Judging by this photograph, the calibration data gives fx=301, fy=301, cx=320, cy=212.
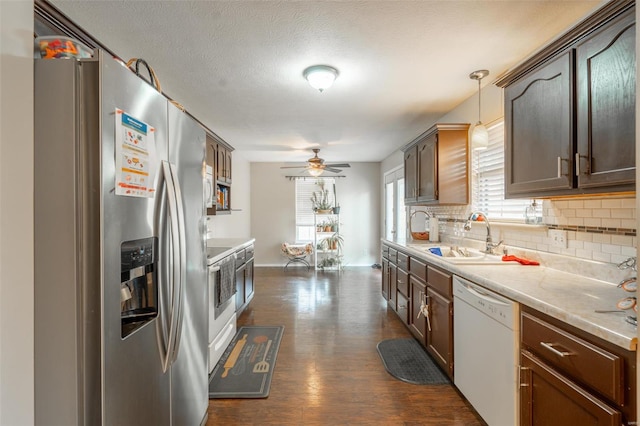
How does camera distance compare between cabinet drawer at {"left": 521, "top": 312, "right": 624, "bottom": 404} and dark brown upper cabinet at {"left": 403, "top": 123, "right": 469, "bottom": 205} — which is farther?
dark brown upper cabinet at {"left": 403, "top": 123, "right": 469, "bottom": 205}

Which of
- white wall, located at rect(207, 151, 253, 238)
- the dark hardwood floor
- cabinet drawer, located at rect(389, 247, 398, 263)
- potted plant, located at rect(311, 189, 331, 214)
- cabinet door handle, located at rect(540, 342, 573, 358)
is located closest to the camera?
cabinet door handle, located at rect(540, 342, 573, 358)

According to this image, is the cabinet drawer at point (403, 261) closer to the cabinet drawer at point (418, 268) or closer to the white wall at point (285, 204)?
the cabinet drawer at point (418, 268)

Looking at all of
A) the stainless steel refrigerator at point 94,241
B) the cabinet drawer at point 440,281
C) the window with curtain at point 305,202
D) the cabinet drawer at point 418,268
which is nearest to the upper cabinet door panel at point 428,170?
the cabinet drawer at point 418,268

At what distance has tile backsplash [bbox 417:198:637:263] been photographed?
1598 millimetres

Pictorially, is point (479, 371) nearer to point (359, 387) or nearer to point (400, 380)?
point (400, 380)

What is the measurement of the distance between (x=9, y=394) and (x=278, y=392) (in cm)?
167

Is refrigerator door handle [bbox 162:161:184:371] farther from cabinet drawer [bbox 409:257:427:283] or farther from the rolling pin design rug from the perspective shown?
cabinet drawer [bbox 409:257:427:283]

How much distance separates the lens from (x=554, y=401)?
129cm

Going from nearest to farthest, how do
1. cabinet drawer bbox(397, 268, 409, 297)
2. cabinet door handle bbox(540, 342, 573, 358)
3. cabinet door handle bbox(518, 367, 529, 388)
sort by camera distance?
cabinet door handle bbox(540, 342, 573, 358) < cabinet door handle bbox(518, 367, 529, 388) < cabinet drawer bbox(397, 268, 409, 297)

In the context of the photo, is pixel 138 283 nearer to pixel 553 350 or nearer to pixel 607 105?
pixel 553 350

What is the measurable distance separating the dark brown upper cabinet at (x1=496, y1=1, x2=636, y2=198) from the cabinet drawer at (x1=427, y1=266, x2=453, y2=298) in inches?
29.4

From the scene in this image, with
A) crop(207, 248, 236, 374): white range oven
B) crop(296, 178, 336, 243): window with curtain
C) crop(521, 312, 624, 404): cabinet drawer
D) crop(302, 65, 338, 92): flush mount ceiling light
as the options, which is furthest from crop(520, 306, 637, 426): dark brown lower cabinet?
crop(296, 178, 336, 243): window with curtain

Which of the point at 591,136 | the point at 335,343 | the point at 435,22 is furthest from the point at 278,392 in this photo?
the point at 435,22

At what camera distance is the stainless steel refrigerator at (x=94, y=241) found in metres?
0.93
